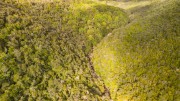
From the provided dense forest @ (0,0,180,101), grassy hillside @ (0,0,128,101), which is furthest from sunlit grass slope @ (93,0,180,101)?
grassy hillside @ (0,0,128,101)

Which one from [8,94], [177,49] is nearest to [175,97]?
[177,49]

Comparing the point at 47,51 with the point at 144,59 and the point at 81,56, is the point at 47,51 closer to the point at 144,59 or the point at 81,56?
the point at 81,56

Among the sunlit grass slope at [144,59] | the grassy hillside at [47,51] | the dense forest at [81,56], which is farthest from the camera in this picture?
the sunlit grass slope at [144,59]

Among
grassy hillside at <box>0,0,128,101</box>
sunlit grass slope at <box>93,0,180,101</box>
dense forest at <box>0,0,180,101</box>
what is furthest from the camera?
sunlit grass slope at <box>93,0,180,101</box>

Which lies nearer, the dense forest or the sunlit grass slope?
the dense forest

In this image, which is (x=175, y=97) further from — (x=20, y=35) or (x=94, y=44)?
(x=20, y=35)

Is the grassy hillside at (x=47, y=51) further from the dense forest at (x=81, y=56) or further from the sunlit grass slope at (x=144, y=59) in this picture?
the sunlit grass slope at (x=144, y=59)

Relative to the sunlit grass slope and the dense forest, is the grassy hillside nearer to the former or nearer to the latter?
the dense forest

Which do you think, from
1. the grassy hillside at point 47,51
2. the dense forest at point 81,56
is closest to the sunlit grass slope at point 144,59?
Answer: the dense forest at point 81,56
